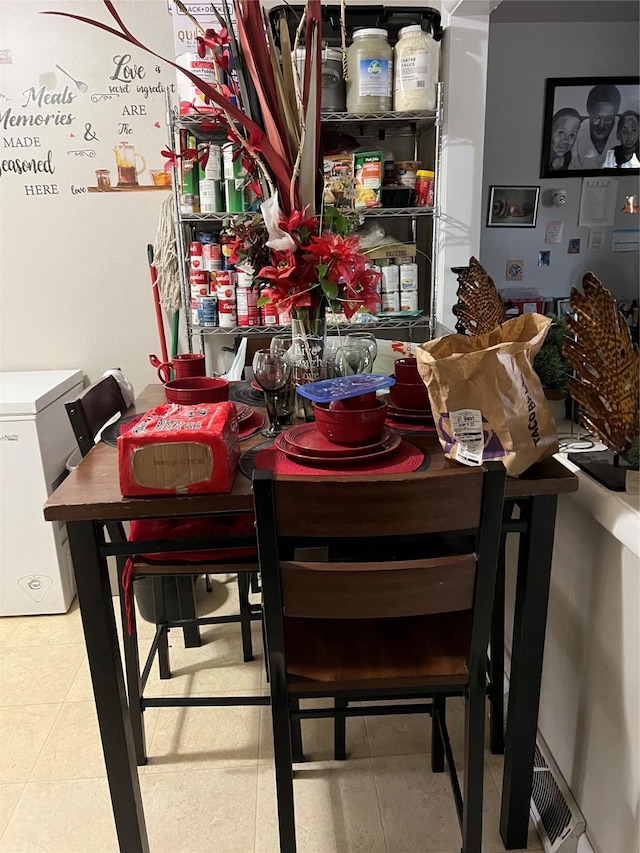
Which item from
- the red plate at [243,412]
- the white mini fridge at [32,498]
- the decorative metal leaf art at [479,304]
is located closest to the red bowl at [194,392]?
the red plate at [243,412]

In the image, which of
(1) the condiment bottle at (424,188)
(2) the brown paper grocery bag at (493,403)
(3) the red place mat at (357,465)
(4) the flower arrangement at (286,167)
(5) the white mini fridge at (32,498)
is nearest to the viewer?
(2) the brown paper grocery bag at (493,403)

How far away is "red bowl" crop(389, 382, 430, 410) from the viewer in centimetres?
143

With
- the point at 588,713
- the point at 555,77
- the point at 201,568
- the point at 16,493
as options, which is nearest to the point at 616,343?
the point at 588,713

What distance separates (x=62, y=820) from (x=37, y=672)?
2.07ft

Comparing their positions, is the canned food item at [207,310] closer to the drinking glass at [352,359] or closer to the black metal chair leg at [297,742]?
the drinking glass at [352,359]

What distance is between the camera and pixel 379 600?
1001mm

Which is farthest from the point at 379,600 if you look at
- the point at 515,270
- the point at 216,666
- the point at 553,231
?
the point at 553,231

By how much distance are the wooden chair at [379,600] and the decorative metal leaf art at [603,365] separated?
1.06 feet

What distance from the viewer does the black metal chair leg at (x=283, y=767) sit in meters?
1.13

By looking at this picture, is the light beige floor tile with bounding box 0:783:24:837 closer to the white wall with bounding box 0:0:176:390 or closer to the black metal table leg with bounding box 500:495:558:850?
the black metal table leg with bounding box 500:495:558:850

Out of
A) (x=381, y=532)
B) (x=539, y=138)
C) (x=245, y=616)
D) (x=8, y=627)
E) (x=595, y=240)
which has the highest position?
(x=539, y=138)


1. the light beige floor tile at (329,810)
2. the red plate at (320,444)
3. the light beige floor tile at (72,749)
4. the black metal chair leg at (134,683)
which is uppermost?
the red plate at (320,444)

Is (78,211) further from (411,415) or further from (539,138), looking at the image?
(539,138)

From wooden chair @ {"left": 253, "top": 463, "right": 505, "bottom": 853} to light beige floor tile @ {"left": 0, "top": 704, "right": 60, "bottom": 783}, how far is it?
2.93ft
